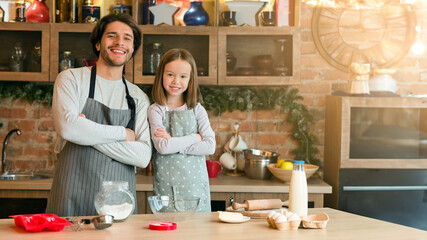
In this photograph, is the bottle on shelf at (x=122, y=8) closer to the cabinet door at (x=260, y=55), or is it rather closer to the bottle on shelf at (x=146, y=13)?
the bottle on shelf at (x=146, y=13)

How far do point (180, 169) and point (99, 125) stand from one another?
1.63 ft

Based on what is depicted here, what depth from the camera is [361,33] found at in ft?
12.7

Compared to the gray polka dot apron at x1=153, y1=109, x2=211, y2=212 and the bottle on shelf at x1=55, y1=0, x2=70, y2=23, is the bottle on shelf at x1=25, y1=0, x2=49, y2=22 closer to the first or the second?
the bottle on shelf at x1=55, y1=0, x2=70, y2=23

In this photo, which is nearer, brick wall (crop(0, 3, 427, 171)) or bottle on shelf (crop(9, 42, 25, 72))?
bottle on shelf (crop(9, 42, 25, 72))

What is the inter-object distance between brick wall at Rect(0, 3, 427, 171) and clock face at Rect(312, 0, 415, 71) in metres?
0.07

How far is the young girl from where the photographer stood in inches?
102

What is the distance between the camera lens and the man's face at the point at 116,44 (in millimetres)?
2408

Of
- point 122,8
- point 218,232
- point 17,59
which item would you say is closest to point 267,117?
point 122,8

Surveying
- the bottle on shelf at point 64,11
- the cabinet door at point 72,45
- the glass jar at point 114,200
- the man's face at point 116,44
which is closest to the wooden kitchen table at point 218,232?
the glass jar at point 114,200

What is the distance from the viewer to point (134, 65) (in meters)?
3.52

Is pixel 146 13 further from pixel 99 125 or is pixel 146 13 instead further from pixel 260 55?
pixel 99 125

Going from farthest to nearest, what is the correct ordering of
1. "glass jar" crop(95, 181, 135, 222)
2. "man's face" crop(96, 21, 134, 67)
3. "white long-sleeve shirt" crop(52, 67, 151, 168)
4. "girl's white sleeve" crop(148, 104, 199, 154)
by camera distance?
"girl's white sleeve" crop(148, 104, 199, 154), "man's face" crop(96, 21, 134, 67), "white long-sleeve shirt" crop(52, 67, 151, 168), "glass jar" crop(95, 181, 135, 222)

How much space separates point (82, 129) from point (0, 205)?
1365 mm

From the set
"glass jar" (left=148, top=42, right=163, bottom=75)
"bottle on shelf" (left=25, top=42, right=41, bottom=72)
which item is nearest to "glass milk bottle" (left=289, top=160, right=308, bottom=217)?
"glass jar" (left=148, top=42, right=163, bottom=75)
